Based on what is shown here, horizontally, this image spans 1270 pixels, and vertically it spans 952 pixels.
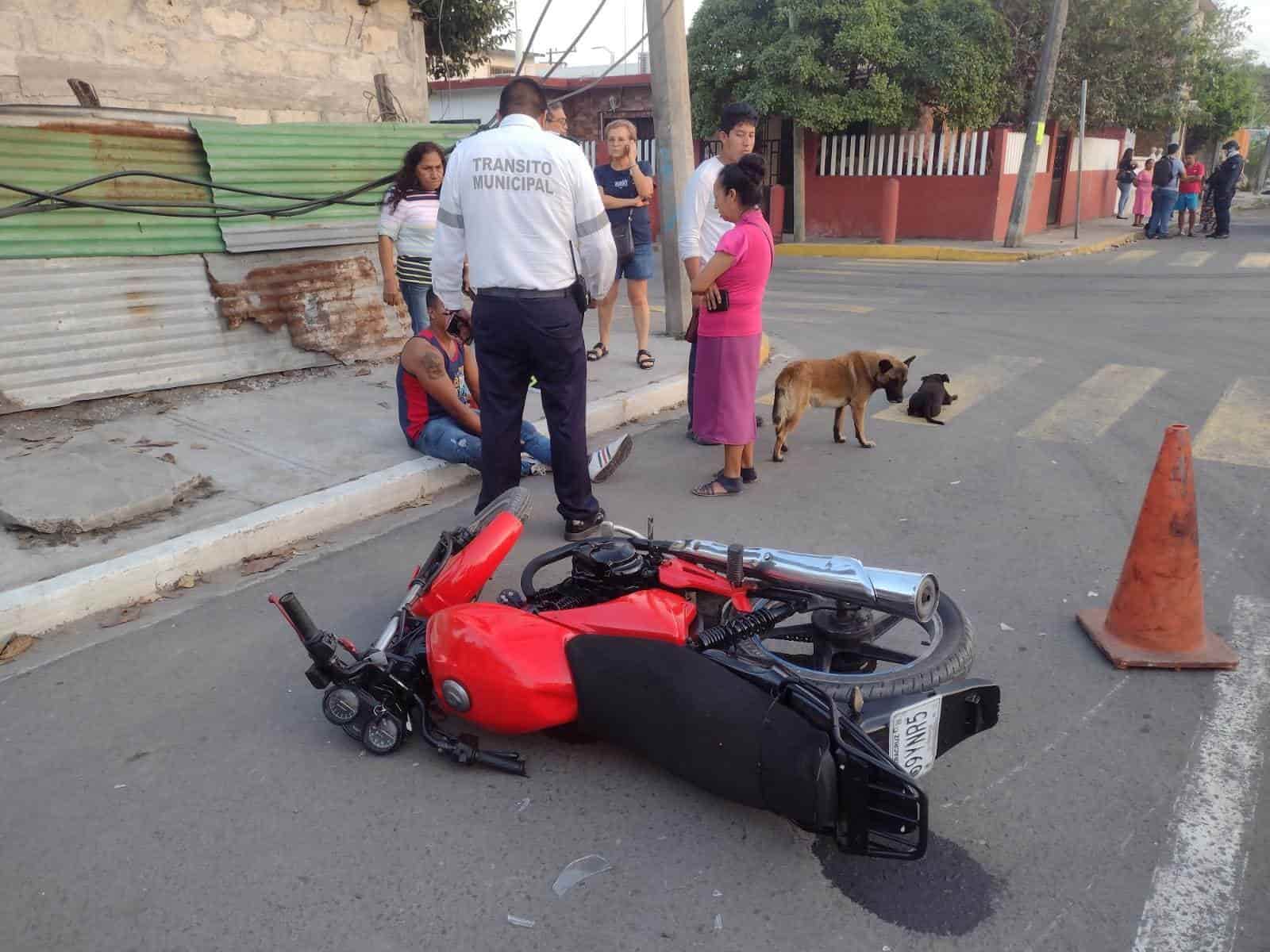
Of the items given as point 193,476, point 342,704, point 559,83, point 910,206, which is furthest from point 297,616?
point 559,83

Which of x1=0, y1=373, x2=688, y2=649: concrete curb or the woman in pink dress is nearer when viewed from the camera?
x1=0, y1=373, x2=688, y2=649: concrete curb

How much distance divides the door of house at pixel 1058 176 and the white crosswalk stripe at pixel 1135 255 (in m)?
4.24

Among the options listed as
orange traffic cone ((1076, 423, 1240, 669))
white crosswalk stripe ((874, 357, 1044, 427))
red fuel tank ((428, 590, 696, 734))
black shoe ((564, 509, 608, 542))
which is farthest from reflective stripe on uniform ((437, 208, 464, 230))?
white crosswalk stripe ((874, 357, 1044, 427))

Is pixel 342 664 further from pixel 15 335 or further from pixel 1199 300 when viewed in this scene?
pixel 1199 300

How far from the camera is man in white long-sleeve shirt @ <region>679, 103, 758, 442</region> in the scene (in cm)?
586

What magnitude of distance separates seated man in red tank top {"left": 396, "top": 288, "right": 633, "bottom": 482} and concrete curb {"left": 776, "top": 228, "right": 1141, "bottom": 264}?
1346cm

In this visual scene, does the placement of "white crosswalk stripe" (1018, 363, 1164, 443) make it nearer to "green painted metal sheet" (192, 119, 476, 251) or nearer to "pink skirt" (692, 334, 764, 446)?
"pink skirt" (692, 334, 764, 446)

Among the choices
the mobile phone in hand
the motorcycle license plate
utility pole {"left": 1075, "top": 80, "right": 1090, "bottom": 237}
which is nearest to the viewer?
the motorcycle license plate

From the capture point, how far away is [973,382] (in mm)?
8117

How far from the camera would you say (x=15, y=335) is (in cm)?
604

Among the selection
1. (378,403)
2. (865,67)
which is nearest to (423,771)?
(378,403)

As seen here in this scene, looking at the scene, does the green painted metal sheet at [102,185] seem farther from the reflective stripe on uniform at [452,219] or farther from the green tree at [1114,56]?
the green tree at [1114,56]

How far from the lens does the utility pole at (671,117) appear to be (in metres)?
8.73

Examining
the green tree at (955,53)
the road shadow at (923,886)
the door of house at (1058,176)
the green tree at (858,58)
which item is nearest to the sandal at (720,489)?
the road shadow at (923,886)
